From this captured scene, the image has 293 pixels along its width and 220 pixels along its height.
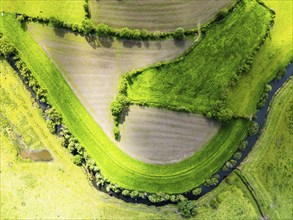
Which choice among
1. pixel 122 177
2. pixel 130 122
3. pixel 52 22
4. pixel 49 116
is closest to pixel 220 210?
pixel 122 177

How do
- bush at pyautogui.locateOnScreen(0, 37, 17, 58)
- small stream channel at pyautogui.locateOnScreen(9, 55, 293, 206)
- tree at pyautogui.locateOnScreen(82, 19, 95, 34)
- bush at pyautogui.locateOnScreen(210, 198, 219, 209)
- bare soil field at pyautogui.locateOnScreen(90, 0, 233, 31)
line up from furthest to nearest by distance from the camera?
Result: small stream channel at pyautogui.locateOnScreen(9, 55, 293, 206), bush at pyautogui.locateOnScreen(210, 198, 219, 209), bush at pyautogui.locateOnScreen(0, 37, 17, 58), bare soil field at pyautogui.locateOnScreen(90, 0, 233, 31), tree at pyautogui.locateOnScreen(82, 19, 95, 34)

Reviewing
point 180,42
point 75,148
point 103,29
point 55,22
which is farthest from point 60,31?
point 180,42

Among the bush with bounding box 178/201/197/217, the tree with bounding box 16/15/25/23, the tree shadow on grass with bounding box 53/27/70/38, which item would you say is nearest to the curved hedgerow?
the tree with bounding box 16/15/25/23

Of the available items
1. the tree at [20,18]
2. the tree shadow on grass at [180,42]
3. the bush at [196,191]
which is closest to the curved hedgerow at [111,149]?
the bush at [196,191]

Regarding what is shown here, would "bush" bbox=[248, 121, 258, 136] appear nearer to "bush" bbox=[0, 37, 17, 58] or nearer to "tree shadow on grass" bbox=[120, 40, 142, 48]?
"tree shadow on grass" bbox=[120, 40, 142, 48]

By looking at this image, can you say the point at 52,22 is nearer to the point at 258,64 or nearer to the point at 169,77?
the point at 169,77

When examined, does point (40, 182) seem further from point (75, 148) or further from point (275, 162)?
point (275, 162)

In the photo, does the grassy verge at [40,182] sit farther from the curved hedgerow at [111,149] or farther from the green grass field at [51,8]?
the green grass field at [51,8]
